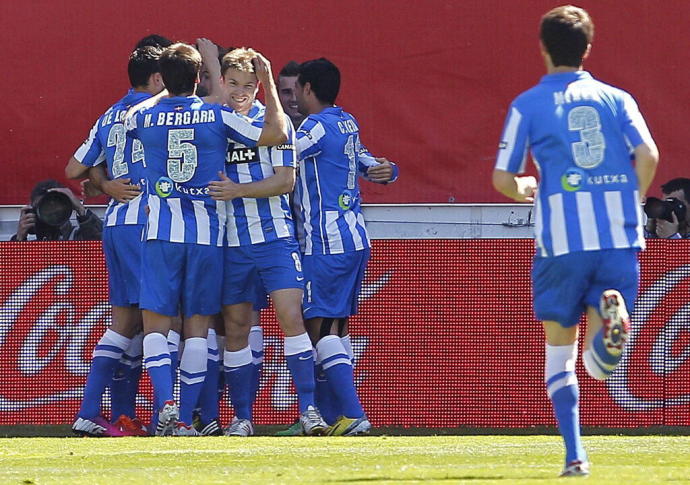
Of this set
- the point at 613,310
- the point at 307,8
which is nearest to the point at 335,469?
the point at 613,310

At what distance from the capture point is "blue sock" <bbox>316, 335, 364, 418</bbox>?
911cm

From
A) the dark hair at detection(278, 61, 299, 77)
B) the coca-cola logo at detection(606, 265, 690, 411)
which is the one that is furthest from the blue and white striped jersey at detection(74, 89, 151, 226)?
the coca-cola logo at detection(606, 265, 690, 411)

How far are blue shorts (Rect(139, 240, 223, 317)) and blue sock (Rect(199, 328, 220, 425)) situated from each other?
51cm

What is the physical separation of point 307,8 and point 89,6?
5.19 feet

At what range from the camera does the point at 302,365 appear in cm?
898

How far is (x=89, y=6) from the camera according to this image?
11.4 meters

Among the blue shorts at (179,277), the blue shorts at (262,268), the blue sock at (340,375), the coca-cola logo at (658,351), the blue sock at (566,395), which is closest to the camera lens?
the blue sock at (566,395)

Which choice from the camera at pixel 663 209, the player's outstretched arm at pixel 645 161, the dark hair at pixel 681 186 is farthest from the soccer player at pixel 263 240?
the player's outstretched arm at pixel 645 161

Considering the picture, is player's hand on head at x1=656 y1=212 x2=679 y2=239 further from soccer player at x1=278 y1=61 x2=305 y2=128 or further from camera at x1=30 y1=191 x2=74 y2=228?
camera at x1=30 y1=191 x2=74 y2=228

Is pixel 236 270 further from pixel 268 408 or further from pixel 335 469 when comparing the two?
pixel 335 469

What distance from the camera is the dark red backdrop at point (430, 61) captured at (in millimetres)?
11234

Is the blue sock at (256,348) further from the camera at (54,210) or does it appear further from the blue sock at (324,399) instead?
the camera at (54,210)

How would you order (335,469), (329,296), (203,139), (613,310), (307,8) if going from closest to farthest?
(613,310), (335,469), (203,139), (329,296), (307,8)

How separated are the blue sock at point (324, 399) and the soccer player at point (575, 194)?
→ 11.2 feet
